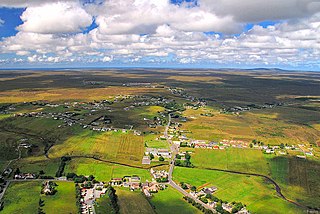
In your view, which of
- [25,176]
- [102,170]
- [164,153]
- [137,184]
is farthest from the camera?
[164,153]

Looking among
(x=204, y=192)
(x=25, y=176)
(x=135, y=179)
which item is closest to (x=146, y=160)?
(x=135, y=179)

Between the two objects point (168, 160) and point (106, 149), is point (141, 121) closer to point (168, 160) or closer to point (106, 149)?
point (106, 149)

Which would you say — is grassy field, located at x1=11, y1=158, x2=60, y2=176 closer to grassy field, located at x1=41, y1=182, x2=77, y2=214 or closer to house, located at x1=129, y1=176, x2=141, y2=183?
grassy field, located at x1=41, y1=182, x2=77, y2=214

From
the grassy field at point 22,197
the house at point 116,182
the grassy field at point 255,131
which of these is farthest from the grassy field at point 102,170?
the grassy field at point 255,131

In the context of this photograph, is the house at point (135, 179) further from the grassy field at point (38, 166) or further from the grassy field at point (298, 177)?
the grassy field at point (298, 177)

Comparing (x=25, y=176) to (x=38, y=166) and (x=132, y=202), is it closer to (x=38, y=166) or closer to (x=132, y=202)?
(x=38, y=166)

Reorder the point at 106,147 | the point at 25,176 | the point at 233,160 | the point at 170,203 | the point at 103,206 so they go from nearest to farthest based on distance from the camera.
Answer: the point at 103,206
the point at 170,203
the point at 25,176
the point at 233,160
the point at 106,147

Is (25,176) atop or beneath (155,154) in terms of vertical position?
beneath

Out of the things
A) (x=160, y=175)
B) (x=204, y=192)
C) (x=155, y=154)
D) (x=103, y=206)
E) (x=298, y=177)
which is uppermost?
(x=155, y=154)
